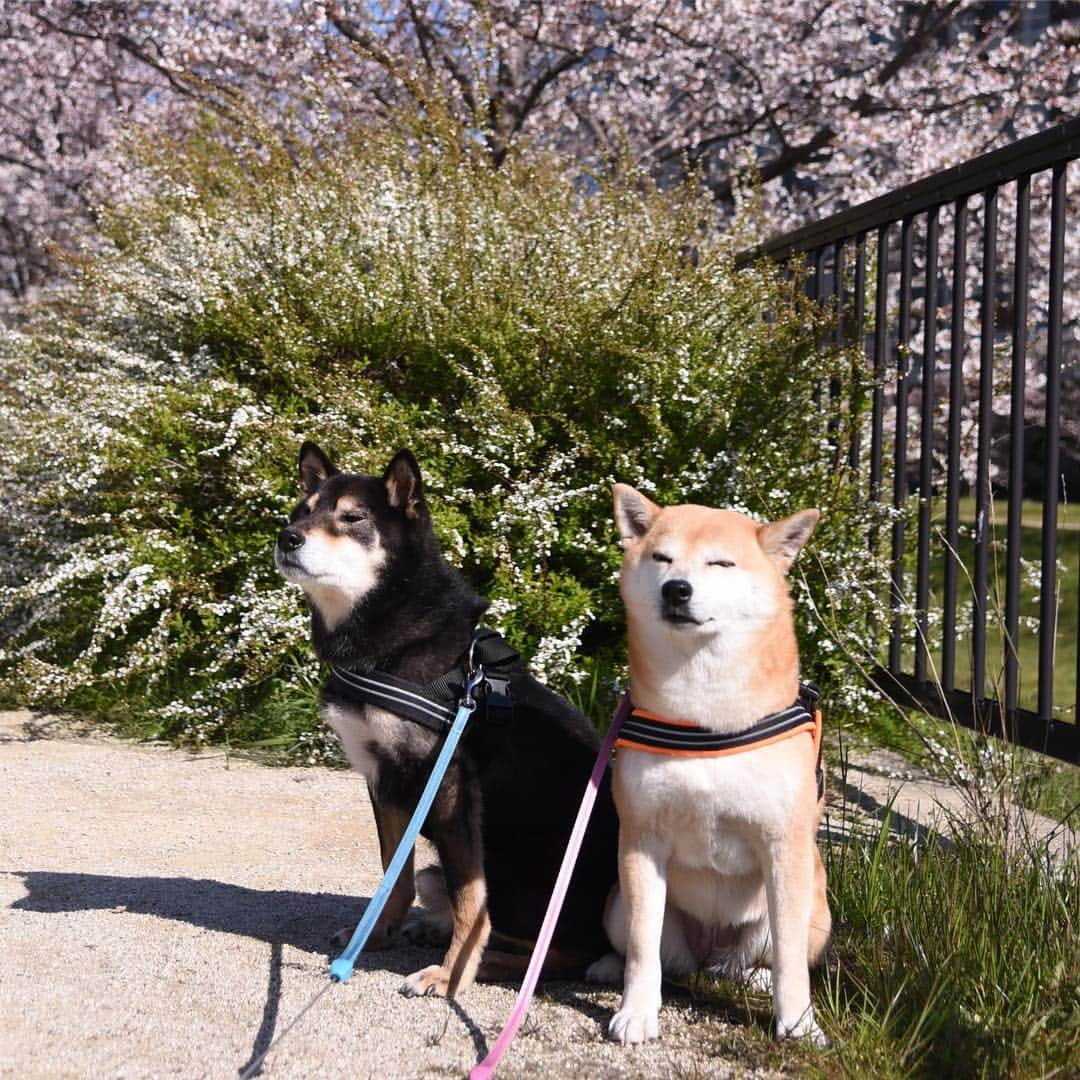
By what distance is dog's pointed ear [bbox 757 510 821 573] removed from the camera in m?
2.64

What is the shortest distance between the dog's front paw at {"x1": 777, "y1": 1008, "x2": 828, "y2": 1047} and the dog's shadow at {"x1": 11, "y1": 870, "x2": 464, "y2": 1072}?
1.03m

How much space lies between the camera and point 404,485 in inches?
132

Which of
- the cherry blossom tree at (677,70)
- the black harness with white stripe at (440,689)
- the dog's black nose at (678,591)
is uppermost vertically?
the cherry blossom tree at (677,70)

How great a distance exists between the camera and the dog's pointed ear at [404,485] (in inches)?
130

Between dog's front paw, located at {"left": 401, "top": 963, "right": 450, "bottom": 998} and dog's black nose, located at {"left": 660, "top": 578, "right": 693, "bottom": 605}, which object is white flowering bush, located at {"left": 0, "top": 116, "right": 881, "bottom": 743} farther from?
dog's black nose, located at {"left": 660, "top": 578, "right": 693, "bottom": 605}

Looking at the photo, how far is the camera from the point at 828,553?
17.3 ft

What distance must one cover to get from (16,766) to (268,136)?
3.72 m

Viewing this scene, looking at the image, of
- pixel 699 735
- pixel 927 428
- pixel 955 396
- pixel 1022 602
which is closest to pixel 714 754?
pixel 699 735

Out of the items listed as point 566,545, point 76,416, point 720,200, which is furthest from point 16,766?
point 720,200

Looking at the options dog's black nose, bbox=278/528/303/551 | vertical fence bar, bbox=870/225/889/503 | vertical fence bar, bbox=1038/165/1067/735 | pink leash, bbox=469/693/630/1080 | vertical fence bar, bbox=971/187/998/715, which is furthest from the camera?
vertical fence bar, bbox=870/225/889/503

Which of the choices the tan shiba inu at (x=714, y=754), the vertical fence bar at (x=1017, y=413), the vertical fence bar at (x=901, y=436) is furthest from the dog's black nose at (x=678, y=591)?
the vertical fence bar at (x=901, y=436)

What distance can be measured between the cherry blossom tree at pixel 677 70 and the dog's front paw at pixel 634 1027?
8822 millimetres

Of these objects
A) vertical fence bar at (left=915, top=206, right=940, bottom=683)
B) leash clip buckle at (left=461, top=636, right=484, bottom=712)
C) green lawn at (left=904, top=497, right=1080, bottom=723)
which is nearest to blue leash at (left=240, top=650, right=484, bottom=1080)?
leash clip buckle at (left=461, top=636, right=484, bottom=712)

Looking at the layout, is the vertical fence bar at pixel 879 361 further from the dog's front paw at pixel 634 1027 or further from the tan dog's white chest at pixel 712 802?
the dog's front paw at pixel 634 1027
